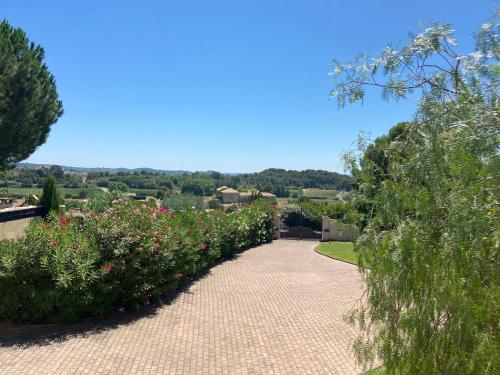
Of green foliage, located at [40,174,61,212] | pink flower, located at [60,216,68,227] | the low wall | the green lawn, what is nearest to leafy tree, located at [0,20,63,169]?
green foliage, located at [40,174,61,212]

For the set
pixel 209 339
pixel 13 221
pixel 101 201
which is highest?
pixel 101 201

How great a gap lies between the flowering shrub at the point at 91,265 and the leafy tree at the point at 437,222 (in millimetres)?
5525

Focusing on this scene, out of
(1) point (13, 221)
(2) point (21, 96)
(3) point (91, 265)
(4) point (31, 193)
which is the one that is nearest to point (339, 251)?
(3) point (91, 265)

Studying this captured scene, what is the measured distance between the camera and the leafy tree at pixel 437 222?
10.1 feet

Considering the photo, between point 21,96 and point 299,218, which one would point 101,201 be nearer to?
point 21,96

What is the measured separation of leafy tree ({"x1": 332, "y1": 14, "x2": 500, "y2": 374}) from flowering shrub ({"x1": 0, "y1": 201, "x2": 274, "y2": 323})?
5525 millimetres

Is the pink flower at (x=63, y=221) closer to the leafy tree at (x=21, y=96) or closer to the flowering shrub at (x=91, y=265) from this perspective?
the flowering shrub at (x=91, y=265)

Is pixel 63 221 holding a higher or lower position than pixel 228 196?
lower

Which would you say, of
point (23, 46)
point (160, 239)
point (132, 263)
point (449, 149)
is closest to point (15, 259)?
point (132, 263)

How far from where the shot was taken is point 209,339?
7828 millimetres

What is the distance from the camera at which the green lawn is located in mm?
17562

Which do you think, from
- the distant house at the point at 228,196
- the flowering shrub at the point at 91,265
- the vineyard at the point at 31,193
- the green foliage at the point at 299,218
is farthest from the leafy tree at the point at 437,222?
the distant house at the point at 228,196

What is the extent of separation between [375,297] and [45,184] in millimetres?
18848

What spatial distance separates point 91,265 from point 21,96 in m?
Answer: 10.8
